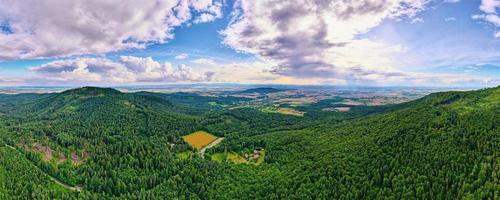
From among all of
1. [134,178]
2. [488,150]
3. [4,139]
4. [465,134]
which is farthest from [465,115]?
[4,139]

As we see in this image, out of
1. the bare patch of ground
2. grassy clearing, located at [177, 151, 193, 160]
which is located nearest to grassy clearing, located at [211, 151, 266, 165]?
grassy clearing, located at [177, 151, 193, 160]

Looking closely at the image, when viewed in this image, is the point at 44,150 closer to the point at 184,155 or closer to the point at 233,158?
the point at 184,155

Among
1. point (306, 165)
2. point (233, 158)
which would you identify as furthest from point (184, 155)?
point (306, 165)

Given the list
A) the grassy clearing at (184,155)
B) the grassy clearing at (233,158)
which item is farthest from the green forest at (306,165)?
the grassy clearing at (233,158)

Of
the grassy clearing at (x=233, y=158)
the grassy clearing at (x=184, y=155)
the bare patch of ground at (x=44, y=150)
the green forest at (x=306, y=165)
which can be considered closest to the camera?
the green forest at (x=306, y=165)

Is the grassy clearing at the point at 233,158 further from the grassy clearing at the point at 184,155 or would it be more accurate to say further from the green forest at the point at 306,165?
the grassy clearing at the point at 184,155

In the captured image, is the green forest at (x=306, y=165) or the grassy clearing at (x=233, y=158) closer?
the green forest at (x=306, y=165)

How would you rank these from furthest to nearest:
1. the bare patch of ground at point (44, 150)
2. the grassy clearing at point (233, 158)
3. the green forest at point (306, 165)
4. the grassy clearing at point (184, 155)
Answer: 1. the grassy clearing at point (184, 155)
2. the grassy clearing at point (233, 158)
3. the bare patch of ground at point (44, 150)
4. the green forest at point (306, 165)

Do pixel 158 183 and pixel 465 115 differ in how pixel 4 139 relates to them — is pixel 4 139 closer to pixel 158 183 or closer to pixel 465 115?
pixel 158 183

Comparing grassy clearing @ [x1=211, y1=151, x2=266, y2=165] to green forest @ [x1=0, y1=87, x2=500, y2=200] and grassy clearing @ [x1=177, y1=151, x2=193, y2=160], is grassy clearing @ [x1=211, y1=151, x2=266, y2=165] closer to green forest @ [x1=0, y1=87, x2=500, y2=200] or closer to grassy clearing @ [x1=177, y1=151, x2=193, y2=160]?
green forest @ [x1=0, y1=87, x2=500, y2=200]

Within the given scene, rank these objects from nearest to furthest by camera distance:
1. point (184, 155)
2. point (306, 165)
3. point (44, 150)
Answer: point (306, 165)
point (44, 150)
point (184, 155)

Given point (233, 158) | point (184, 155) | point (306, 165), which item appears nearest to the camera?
point (306, 165)
